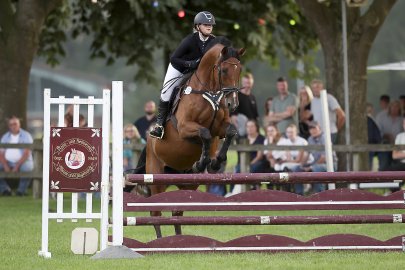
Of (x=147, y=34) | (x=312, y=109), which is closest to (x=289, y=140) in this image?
(x=312, y=109)

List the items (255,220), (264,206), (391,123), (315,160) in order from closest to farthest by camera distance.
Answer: (255,220) < (264,206) < (315,160) < (391,123)

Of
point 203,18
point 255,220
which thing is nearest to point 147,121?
point 203,18

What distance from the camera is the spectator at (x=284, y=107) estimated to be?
2036 cm

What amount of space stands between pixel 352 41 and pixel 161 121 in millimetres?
7380

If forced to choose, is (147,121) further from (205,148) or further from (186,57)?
(205,148)

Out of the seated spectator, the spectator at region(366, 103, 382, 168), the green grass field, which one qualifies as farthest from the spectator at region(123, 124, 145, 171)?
the green grass field

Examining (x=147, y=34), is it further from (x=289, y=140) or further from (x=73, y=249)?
(x=73, y=249)

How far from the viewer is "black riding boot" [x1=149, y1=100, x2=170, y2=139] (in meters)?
12.8

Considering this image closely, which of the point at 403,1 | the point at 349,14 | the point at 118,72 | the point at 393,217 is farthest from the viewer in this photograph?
the point at 118,72

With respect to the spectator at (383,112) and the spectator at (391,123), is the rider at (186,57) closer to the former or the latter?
the spectator at (391,123)

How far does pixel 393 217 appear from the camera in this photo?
1014 centimetres

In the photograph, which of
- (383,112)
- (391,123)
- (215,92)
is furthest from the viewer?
(383,112)

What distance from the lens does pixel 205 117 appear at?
12.4 meters

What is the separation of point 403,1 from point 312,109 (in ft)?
139
